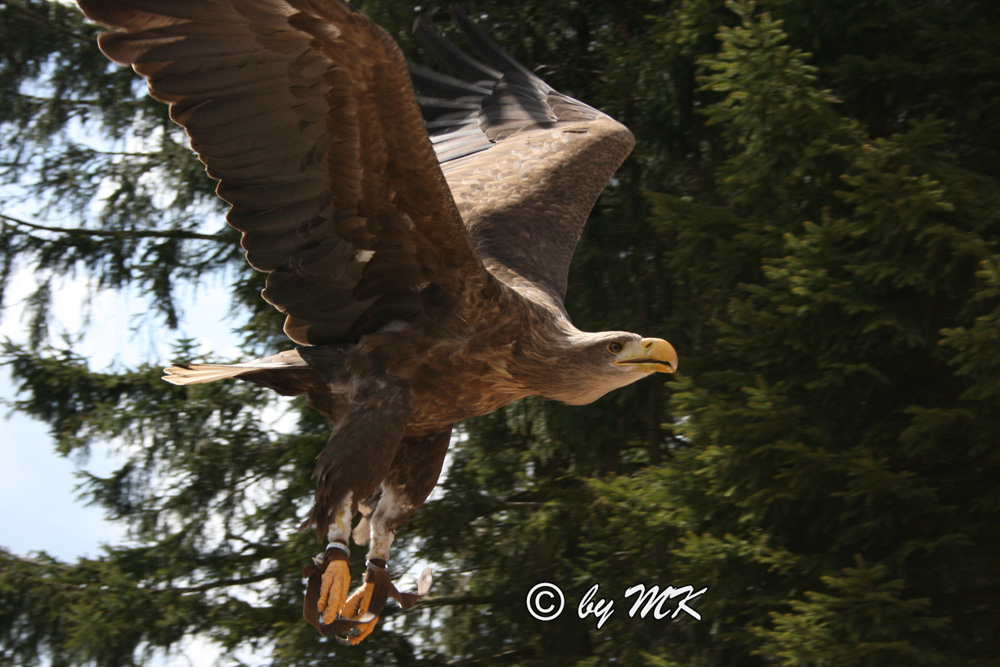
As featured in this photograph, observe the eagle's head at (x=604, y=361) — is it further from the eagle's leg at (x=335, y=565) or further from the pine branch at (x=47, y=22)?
the pine branch at (x=47, y=22)

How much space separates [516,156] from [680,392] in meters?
1.41

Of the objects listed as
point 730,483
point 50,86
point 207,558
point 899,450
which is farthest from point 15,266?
point 899,450

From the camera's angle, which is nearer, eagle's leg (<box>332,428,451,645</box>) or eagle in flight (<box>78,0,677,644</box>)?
Result: eagle in flight (<box>78,0,677,644</box>)

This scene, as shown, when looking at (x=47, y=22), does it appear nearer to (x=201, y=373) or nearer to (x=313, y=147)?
(x=201, y=373)

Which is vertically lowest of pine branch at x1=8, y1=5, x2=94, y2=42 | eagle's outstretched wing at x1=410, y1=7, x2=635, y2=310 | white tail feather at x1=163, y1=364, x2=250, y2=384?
pine branch at x1=8, y1=5, x2=94, y2=42

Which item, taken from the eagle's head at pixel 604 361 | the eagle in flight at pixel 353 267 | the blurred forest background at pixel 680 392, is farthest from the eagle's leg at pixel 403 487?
the blurred forest background at pixel 680 392

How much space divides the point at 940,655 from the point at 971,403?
3.54 ft

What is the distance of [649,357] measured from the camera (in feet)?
11.9

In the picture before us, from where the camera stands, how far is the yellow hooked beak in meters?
3.60

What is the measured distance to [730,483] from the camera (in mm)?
5438

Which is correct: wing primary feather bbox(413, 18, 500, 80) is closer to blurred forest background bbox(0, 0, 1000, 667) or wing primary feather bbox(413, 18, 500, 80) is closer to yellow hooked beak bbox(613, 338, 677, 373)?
blurred forest background bbox(0, 0, 1000, 667)

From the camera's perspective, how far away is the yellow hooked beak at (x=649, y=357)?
142 inches

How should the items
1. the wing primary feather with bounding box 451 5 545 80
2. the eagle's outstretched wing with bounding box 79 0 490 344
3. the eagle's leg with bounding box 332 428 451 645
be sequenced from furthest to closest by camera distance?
the wing primary feather with bounding box 451 5 545 80
the eagle's leg with bounding box 332 428 451 645
the eagle's outstretched wing with bounding box 79 0 490 344

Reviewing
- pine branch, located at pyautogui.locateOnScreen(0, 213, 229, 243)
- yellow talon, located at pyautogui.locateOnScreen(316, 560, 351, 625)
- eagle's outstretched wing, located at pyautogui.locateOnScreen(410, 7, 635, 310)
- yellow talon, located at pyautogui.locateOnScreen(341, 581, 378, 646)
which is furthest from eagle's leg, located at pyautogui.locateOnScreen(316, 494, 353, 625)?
pine branch, located at pyautogui.locateOnScreen(0, 213, 229, 243)
